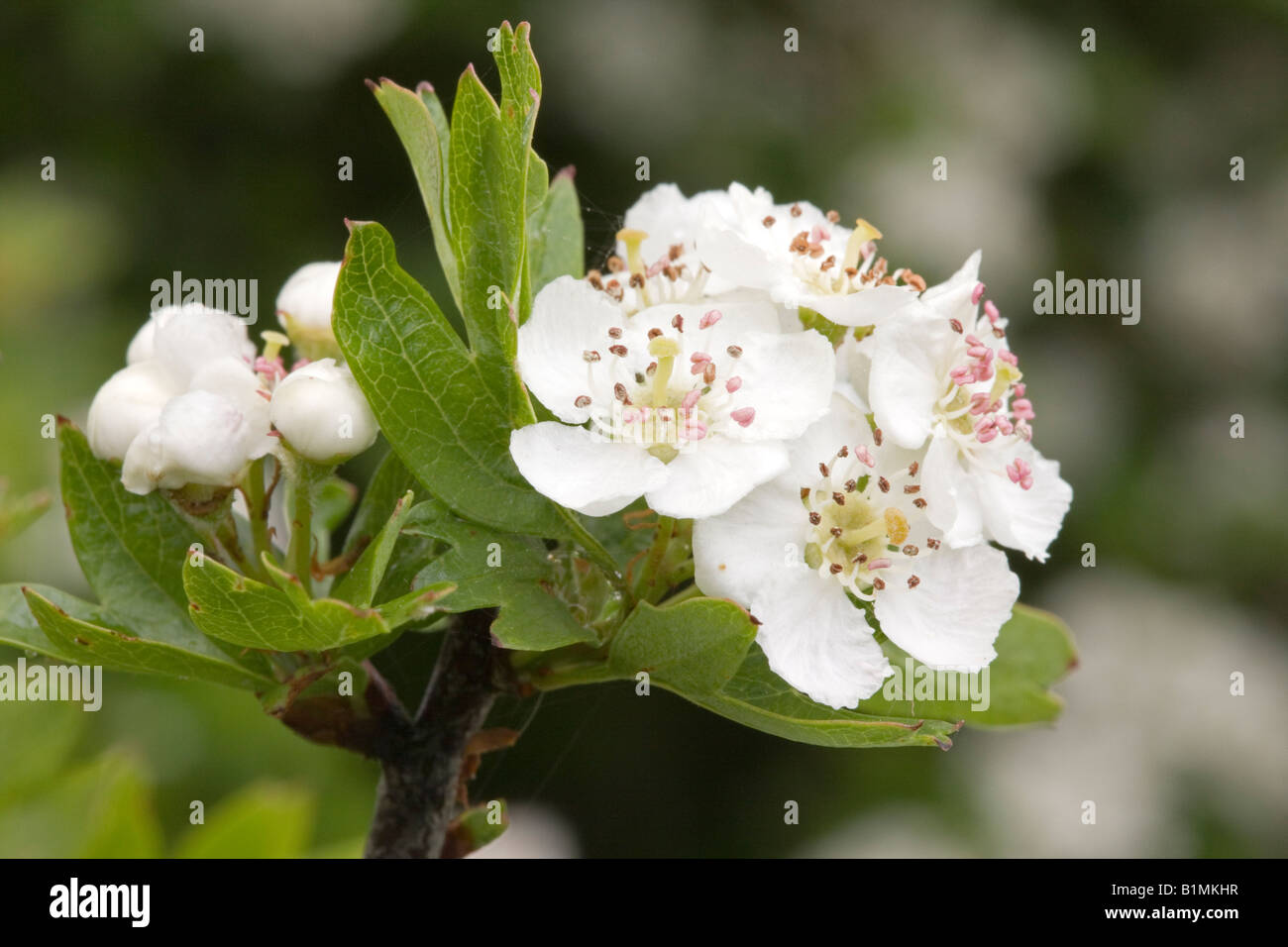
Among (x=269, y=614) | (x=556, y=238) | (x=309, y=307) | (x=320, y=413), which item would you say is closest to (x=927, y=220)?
(x=556, y=238)

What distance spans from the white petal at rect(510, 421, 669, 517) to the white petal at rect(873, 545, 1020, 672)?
0.65ft

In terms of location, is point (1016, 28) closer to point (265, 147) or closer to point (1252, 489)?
point (1252, 489)

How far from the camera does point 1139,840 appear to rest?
2762 millimetres

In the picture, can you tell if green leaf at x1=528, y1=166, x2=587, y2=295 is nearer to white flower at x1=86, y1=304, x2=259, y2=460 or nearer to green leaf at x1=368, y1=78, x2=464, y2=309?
green leaf at x1=368, y1=78, x2=464, y2=309

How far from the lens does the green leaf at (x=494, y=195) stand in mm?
879

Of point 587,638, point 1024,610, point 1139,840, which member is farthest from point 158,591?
point 1139,840

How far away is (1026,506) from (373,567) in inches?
19.4

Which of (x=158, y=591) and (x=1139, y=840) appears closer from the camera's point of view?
(x=158, y=591)

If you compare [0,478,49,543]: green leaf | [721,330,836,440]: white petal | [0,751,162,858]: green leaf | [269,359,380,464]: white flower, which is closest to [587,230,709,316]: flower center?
[721,330,836,440]: white petal

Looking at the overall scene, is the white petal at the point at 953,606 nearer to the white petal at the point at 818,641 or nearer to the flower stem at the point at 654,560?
the white petal at the point at 818,641

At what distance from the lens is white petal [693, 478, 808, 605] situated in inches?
35.0

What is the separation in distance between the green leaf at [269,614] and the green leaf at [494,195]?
198 millimetres

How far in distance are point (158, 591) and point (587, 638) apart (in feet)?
1.13

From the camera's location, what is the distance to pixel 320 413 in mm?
911
